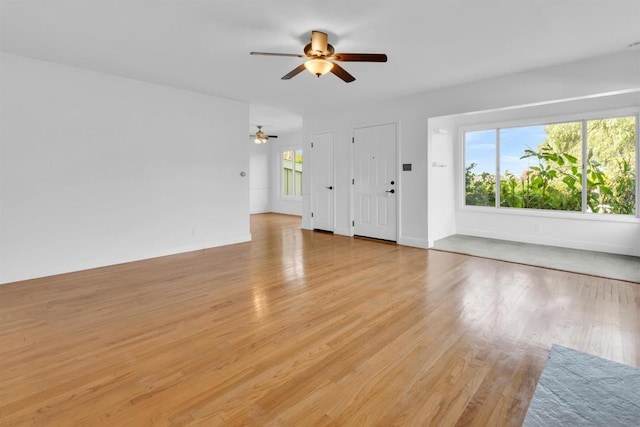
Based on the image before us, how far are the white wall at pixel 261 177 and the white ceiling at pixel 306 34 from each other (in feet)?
19.9

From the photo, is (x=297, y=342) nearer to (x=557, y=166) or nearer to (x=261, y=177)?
(x=557, y=166)

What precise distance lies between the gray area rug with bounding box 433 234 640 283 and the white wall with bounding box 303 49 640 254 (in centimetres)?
36

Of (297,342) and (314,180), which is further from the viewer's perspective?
(314,180)

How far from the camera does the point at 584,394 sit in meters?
1.77

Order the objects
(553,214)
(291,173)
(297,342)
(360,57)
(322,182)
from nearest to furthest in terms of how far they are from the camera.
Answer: (297,342)
(360,57)
(553,214)
(322,182)
(291,173)

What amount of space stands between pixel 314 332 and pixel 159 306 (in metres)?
1.57

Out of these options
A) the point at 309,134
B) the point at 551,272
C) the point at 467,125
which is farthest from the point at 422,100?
the point at 551,272

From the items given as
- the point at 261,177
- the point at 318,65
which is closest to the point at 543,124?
the point at 318,65

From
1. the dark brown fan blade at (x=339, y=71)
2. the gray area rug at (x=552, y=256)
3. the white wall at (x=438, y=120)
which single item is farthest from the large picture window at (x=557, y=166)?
the dark brown fan blade at (x=339, y=71)

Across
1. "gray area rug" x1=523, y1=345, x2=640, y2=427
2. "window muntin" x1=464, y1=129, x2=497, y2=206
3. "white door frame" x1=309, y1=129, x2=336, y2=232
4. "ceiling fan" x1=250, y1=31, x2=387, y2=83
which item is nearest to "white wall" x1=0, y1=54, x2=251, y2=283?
"white door frame" x1=309, y1=129, x2=336, y2=232

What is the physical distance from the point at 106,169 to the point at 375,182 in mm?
4340

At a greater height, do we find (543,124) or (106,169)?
(543,124)

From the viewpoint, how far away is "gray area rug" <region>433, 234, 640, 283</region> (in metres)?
4.04

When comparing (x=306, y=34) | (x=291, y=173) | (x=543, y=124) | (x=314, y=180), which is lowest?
(x=314, y=180)
